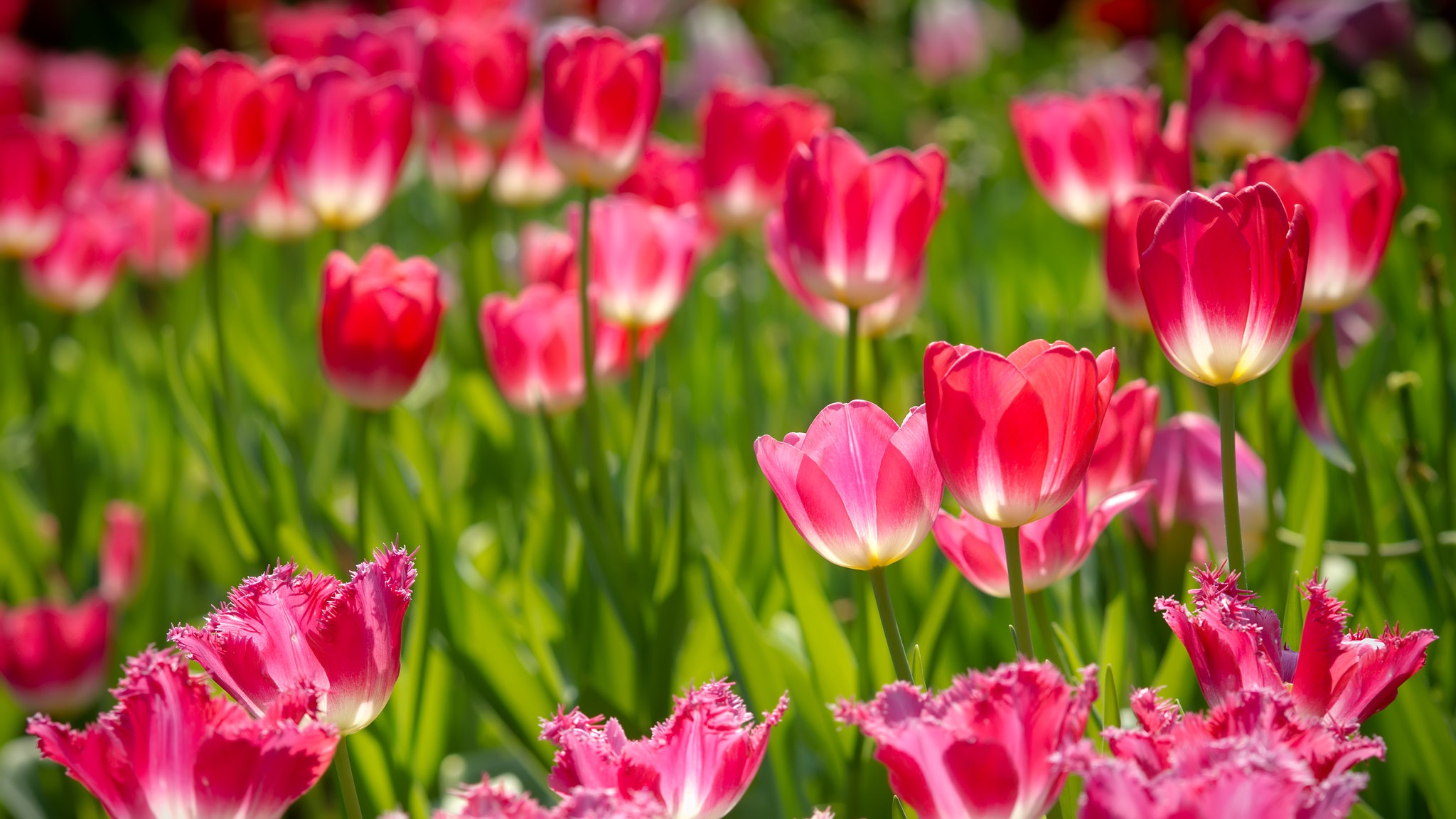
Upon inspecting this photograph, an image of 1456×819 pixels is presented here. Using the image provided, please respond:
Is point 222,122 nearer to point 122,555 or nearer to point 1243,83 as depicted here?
point 122,555

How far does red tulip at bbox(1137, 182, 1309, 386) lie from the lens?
674 millimetres

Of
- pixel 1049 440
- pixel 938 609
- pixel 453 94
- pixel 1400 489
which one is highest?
pixel 453 94

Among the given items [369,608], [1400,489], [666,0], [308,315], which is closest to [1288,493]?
[1400,489]

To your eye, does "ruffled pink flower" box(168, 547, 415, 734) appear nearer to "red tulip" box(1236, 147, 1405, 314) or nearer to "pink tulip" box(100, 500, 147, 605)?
"red tulip" box(1236, 147, 1405, 314)

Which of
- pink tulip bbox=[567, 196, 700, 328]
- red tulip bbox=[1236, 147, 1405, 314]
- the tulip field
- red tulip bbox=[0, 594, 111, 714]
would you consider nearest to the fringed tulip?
the tulip field

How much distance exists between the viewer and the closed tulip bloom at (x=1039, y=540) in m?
0.77

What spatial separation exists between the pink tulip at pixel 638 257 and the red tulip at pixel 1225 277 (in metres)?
0.64

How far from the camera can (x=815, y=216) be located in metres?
0.99

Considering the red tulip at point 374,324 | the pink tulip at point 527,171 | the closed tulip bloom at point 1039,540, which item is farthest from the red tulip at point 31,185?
the closed tulip bloom at point 1039,540

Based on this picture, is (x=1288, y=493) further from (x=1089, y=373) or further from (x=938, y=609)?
(x=1089, y=373)

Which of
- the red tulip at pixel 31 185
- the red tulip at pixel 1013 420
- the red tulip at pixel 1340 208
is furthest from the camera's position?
the red tulip at pixel 31 185

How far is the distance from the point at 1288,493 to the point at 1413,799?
31cm

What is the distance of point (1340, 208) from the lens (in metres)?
0.95

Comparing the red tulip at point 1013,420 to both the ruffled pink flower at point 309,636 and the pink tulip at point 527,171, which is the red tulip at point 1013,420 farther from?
the pink tulip at point 527,171
